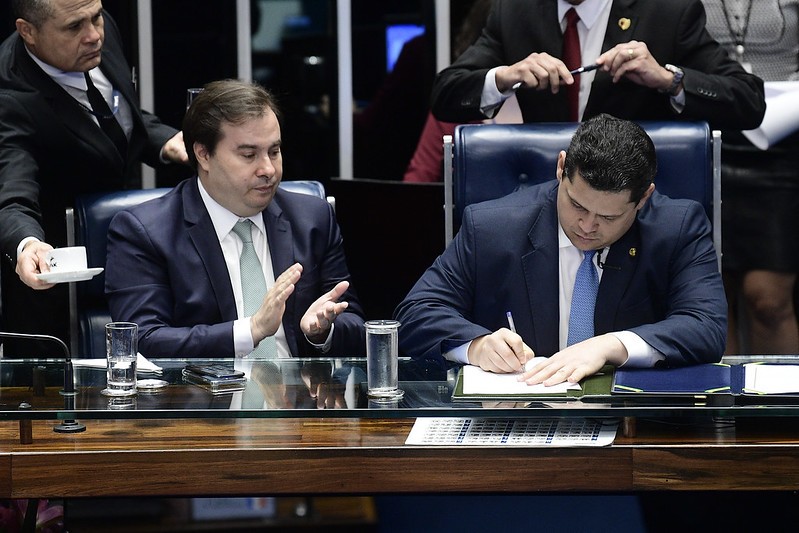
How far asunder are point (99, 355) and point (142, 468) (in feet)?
3.67

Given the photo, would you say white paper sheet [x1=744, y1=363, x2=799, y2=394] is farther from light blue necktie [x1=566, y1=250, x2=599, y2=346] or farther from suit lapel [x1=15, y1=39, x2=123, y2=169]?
suit lapel [x1=15, y1=39, x2=123, y2=169]

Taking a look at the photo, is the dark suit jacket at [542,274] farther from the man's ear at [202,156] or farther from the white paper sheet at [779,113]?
the white paper sheet at [779,113]

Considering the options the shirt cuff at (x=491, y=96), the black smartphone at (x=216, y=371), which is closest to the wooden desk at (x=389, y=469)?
the black smartphone at (x=216, y=371)

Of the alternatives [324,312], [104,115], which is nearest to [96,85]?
[104,115]

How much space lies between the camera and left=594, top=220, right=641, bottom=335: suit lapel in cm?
275

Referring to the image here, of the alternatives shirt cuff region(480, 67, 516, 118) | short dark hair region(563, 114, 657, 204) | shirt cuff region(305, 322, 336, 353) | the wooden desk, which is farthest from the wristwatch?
the wooden desk

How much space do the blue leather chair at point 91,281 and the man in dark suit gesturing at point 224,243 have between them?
10cm

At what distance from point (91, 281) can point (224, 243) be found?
35cm

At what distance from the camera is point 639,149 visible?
2643 millimetres

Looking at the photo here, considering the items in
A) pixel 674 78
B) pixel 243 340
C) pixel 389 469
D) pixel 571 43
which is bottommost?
pixel 389 469

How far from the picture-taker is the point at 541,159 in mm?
3086

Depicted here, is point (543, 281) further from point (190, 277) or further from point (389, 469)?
point (389, 469)

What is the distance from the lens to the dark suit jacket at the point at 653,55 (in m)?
3.26

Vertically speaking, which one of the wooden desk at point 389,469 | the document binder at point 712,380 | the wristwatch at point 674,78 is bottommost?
the wooden desk at point 389,469
